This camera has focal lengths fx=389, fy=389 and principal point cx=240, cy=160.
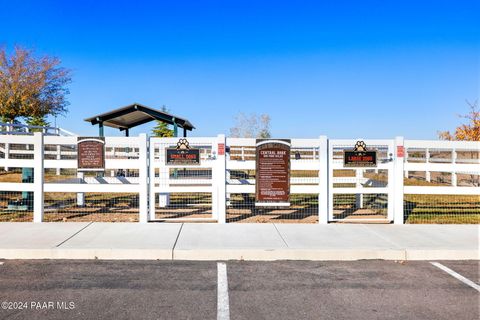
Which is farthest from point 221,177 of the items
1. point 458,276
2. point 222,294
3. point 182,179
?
point 458,276

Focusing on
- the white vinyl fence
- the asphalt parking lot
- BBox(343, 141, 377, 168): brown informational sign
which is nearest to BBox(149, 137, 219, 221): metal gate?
the white vinyl fence

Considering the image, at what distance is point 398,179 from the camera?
837 cm

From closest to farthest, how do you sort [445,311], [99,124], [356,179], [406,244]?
[445,311] → [406,244] → [356,179] → [99,124]

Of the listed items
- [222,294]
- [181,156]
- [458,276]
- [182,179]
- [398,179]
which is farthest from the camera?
[182,179]

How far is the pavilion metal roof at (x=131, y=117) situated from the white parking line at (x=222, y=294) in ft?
39.0

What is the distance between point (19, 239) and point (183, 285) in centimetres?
343

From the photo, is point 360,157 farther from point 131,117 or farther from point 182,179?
point 131,117

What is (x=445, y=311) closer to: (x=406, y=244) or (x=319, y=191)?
(x=406, y=244)

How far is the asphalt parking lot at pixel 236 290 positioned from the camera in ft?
13.1

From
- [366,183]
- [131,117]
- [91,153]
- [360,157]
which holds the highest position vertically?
[131,117]

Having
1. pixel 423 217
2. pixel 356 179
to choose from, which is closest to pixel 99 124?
pixel 356 179

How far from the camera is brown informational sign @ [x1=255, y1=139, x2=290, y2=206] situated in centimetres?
824

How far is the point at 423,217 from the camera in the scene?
362 inches

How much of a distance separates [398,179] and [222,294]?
5.42 metres
